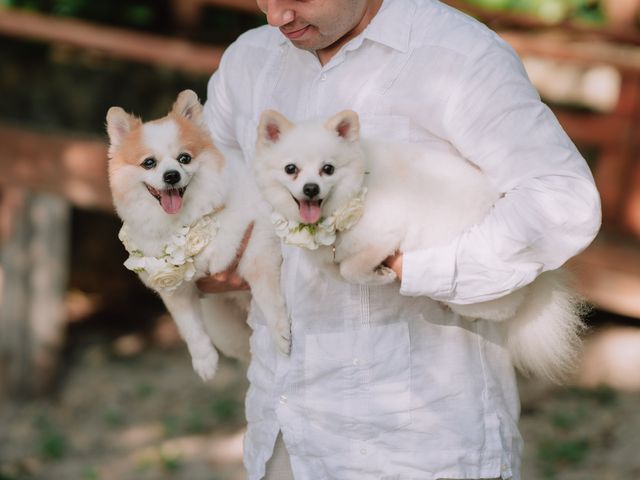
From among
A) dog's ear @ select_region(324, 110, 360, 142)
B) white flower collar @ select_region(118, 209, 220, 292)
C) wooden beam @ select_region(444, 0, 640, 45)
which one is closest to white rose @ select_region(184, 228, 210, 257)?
white flower collar @ select_region(118, 209, 220, 292)

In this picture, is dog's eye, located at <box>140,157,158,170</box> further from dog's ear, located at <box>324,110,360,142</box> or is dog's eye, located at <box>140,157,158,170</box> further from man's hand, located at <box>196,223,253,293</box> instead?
dog's ear, located at <box>324,110,360,142</box>

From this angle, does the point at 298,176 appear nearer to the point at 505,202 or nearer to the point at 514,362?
the point at 505,202

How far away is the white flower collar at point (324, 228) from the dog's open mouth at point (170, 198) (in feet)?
1.08

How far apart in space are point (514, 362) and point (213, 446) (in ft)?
10.1

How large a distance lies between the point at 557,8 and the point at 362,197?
15.9 feet

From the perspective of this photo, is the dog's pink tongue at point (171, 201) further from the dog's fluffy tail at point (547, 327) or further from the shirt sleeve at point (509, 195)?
the dog's fluffy tail at point (547, 327)

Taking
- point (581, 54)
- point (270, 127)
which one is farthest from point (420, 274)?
point (581, 54)

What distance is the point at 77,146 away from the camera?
504cm

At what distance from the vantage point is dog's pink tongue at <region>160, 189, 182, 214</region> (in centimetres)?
214

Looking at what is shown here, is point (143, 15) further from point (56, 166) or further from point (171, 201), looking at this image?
point (171, 201)

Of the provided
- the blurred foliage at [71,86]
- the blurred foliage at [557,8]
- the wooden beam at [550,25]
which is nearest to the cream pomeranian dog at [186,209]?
the wooden beam at [550,25]

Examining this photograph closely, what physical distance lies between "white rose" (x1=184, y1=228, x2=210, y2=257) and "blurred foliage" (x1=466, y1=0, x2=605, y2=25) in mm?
4105

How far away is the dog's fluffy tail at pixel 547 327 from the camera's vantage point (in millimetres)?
2051

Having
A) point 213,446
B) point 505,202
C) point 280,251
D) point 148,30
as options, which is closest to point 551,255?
point 505,202
